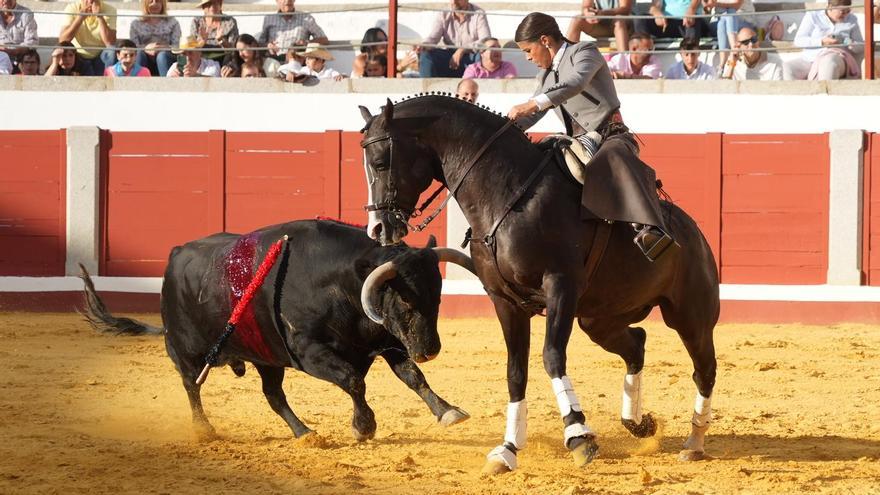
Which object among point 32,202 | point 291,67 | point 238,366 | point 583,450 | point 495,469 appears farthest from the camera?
point 32,202

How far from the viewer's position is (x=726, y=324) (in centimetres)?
1089

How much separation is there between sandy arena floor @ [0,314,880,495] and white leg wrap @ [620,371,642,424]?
0.47 ft

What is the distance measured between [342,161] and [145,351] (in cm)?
303

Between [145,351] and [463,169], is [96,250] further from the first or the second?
[463,169]

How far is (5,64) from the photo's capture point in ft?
39.8

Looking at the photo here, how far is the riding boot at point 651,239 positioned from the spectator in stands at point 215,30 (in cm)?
778

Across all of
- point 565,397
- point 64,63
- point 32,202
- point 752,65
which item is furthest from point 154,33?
point 565,397

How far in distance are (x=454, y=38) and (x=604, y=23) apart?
1385mm

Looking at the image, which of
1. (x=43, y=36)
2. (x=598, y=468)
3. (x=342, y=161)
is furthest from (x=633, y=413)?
(x=43, y=36)

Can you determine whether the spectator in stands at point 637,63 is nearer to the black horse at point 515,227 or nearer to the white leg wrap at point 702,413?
the white leg wrap at point 702,413

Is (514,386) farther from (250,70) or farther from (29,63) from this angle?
(29,63)

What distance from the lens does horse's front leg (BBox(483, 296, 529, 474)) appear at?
4938 mm

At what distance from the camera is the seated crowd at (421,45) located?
11.6 metres

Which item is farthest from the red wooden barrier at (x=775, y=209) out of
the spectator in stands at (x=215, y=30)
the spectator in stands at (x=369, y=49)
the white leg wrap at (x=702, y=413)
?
the white leg wrap at (x=702, y=413)
